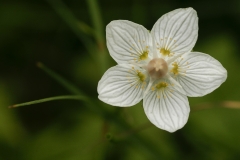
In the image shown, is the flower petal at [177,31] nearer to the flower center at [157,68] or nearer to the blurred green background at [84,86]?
the flower center at [157,68]

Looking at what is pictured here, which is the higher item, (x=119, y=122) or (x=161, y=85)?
(x=161, y=85)

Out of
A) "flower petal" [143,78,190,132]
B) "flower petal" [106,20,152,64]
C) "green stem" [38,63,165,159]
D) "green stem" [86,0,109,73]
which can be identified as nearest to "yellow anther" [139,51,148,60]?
"flower petal" [106,20,152,64]

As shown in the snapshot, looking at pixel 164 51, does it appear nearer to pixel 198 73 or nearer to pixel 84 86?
pixel 198 73

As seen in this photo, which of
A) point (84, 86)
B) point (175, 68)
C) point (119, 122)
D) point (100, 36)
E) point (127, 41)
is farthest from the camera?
point (84, 86)

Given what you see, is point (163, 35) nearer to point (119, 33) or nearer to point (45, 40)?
point (119, 33)

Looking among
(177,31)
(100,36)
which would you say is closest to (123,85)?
(177,31)

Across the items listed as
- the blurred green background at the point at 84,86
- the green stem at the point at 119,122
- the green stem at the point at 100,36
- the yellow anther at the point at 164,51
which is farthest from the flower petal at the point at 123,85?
the green stem at the point at 100,36

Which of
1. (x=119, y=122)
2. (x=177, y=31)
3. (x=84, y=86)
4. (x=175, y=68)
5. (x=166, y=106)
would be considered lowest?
(x=84, y=86)
